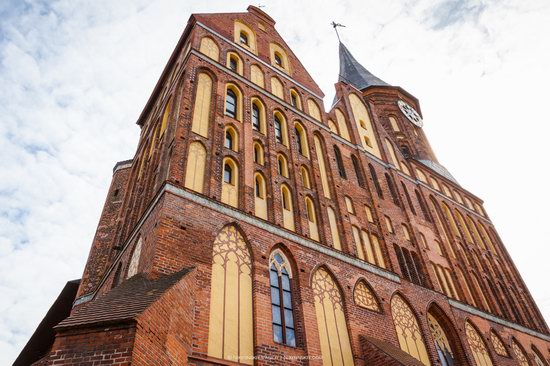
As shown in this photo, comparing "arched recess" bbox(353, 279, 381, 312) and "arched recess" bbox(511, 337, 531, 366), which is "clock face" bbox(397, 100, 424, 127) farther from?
"arched recess" bbox(353, 279, 381, 312)

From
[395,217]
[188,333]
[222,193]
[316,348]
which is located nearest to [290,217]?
[222,193]

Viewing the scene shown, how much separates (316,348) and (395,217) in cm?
784

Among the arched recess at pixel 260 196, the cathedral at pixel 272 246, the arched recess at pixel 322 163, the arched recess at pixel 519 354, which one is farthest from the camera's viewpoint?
the arched recess at pixel 519 354

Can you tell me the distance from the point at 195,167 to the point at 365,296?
550cm

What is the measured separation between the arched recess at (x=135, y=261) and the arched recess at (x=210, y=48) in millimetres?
6920

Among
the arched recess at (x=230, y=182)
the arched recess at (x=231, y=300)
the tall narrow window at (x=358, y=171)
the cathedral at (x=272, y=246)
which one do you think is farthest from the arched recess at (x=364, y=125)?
the arched recess at (x=231, y=300)

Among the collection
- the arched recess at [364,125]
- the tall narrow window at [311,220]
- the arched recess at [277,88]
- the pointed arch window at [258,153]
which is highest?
the arched recess at [364,125]

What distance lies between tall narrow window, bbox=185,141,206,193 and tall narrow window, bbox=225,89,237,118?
200cm

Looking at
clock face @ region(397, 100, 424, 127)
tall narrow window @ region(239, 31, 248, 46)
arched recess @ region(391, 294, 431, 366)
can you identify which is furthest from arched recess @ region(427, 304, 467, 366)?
clock face @ region(397, 100, 424, 127)

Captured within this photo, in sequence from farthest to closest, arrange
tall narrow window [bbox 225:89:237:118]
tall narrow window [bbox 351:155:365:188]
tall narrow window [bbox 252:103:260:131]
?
tall narrow window [bbox 351:155:365:188], tall narrow window [bbox 252:103:260:131], tall narrow window [bbox 225:89:237:118]

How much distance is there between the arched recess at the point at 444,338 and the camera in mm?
11773

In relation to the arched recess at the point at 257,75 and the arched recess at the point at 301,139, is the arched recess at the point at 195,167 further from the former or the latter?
the arched recess at the point at 257,75

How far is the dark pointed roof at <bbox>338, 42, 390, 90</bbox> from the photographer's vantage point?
87.6 feet

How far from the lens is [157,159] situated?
11.7 metres
